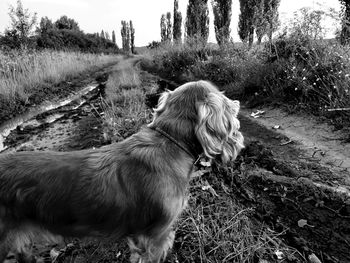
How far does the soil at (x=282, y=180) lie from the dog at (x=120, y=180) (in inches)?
25.9

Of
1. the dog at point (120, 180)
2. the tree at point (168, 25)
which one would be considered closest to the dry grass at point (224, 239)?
the dog at point (120, 180)

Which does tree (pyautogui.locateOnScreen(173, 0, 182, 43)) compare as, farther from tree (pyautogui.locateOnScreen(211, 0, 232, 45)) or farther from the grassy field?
the grassy field

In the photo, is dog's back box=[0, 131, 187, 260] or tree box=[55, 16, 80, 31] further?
tree box=[55, 16, 80, 31]

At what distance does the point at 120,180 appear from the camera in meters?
1.92

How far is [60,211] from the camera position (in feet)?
6.17

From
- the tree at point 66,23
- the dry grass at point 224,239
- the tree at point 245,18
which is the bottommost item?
the dry grass at point 224,239

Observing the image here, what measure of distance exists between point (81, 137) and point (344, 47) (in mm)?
5762

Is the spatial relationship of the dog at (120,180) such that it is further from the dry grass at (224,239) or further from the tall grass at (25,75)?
the tall grass at (25,75)

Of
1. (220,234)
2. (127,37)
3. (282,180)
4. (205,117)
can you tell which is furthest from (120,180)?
(127,37)

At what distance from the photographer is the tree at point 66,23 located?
51844 mm

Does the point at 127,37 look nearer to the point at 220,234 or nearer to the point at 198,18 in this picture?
the point at 198,18

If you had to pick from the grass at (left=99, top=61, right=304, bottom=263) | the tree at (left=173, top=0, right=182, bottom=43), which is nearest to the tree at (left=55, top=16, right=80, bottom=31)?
the tree at (left=173, top=0, right=182, bottom=43)

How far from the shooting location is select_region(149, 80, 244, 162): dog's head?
6.51ft

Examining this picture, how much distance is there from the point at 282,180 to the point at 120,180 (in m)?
2.32
